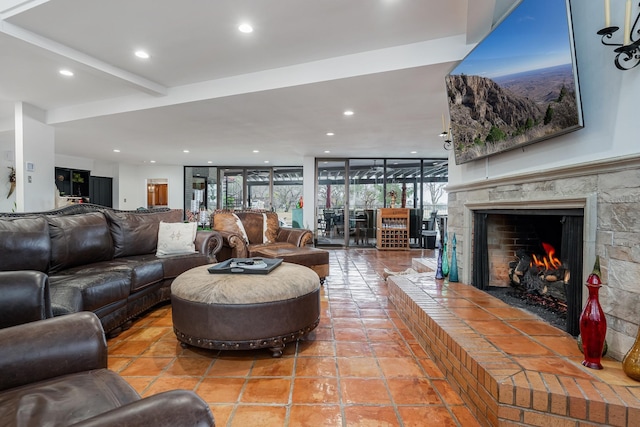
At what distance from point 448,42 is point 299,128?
2.81m

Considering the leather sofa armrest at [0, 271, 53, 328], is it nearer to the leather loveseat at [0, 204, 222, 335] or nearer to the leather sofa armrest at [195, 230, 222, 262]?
the leather loveseat at [0, 204, 222, 335]

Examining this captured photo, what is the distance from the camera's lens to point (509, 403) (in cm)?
128

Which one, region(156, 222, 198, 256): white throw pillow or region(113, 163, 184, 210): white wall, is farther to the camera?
region(113, 163, 184, 210): white wall

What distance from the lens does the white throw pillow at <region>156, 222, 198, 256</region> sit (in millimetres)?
3328

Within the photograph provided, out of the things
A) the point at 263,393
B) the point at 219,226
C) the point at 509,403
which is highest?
the point at 219,226

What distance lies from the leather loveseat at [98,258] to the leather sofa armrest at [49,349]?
0.49m

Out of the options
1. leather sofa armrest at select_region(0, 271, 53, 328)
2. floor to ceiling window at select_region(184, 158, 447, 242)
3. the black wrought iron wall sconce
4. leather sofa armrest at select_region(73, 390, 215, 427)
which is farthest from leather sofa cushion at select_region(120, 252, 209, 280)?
floor to ceiling window at select_region(184, 158, 447, 242)

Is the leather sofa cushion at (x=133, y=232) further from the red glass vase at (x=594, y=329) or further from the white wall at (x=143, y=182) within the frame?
the white wall at (x=143, y=182)

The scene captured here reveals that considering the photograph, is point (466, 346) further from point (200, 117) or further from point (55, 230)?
point (200, 117)

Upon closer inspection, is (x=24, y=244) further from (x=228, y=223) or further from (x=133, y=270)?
(x=228, y=223)

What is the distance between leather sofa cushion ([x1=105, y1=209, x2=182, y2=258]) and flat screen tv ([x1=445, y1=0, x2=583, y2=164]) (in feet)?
10.8

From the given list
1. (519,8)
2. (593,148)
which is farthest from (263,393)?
(519,8)

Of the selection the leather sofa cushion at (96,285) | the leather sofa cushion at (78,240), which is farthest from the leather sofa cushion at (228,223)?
the leather sofa cushion at (96,285)

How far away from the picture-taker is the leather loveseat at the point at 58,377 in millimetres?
836
